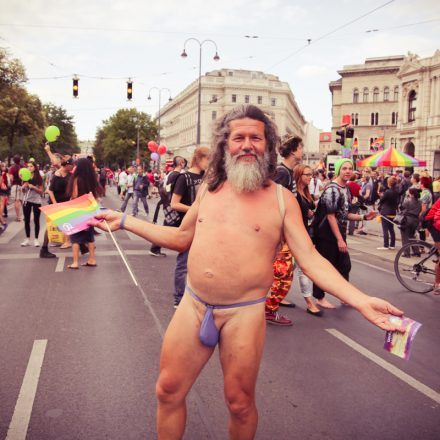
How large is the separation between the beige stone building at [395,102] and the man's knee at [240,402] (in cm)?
5134

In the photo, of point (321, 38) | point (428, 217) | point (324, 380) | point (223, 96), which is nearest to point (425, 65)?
point (321, 38)

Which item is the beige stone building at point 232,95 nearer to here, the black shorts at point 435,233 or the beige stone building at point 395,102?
the beige stone building at point 395,102

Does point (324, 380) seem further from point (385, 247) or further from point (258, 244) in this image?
point (385, 247)

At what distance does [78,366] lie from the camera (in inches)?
160

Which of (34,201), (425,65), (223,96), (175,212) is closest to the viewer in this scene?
(175,212)

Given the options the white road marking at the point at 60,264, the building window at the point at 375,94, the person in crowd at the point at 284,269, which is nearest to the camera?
the person in crowd at the point at 284,269

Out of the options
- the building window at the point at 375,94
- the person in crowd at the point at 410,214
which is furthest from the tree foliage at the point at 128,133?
the person in crowd at the point at 410,214

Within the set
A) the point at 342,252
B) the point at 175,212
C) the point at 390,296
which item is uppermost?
the point at 175,212

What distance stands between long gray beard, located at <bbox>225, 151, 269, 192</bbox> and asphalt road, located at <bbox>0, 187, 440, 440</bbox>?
1.64 m

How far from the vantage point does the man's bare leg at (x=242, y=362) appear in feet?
7.55

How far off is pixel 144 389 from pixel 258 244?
187 cm

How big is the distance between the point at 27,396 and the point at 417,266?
6063 mm

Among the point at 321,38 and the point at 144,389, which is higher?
the point at 321,38

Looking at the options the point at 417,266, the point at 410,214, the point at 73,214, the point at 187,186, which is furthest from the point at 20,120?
the point at 73,214
